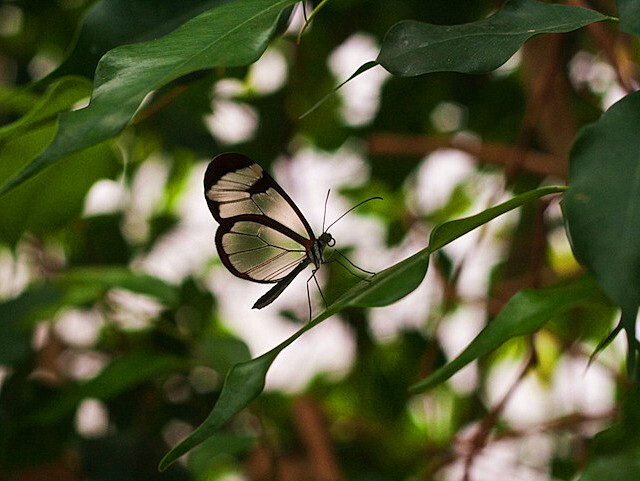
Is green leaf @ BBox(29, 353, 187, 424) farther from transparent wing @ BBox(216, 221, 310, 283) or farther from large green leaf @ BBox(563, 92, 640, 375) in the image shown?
large green leaf @ BBox(563, 92, 640, 375)

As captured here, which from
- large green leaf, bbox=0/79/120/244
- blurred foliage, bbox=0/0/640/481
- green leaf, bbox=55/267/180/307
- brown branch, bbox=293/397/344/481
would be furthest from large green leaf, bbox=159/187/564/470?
brown branch, bbox=293/397/344/481

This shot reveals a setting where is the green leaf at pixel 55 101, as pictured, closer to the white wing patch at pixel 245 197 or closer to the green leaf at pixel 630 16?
the white wing patch at pixel 245 197

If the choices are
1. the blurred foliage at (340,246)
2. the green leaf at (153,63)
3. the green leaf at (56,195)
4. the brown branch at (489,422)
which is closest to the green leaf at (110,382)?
the blurred foliage at (340,246)

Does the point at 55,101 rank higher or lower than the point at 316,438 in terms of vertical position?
higher

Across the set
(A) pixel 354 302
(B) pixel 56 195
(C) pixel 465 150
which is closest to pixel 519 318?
(A) pixel 354 302

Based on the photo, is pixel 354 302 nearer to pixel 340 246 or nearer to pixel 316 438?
pixel 316 438
